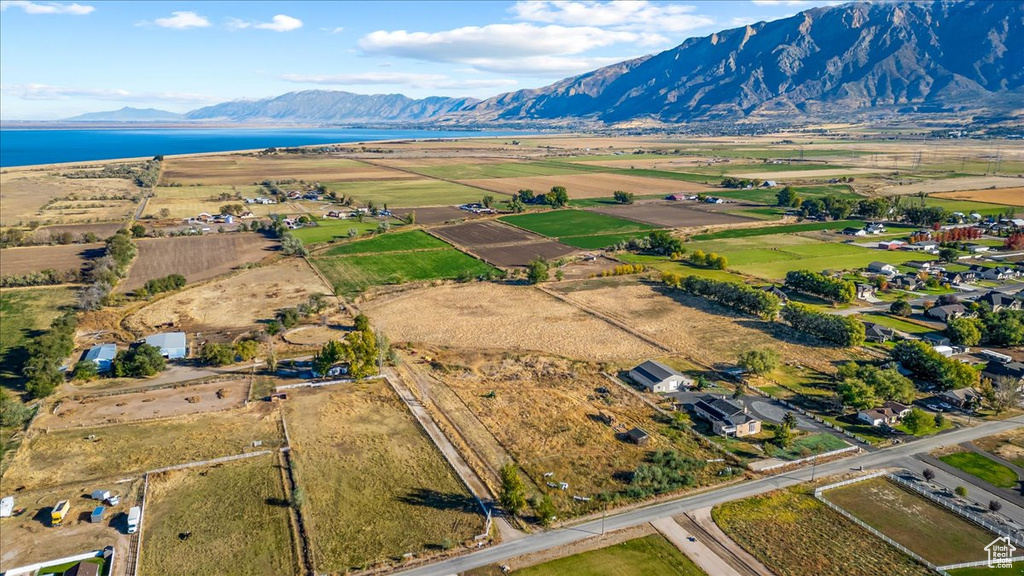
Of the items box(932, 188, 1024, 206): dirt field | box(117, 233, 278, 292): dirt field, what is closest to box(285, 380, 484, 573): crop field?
box(117, 233, 278, 292): dirt field

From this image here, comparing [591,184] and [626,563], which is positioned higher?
[591,184]

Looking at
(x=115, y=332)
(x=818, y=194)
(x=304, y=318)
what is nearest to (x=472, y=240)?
(x=304, y=318)

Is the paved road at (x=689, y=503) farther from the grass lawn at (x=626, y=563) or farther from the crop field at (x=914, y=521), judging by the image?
the crop field at (x=914, y=521)

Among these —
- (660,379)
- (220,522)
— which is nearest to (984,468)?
(660,379)

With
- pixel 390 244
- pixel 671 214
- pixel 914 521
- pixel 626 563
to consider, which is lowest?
pixel 626 563

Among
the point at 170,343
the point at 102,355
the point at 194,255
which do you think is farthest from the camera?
the point at 194,255

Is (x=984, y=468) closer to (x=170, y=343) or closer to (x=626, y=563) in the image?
(x=626, y=563)

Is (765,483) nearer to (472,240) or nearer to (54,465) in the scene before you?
(54,465)
